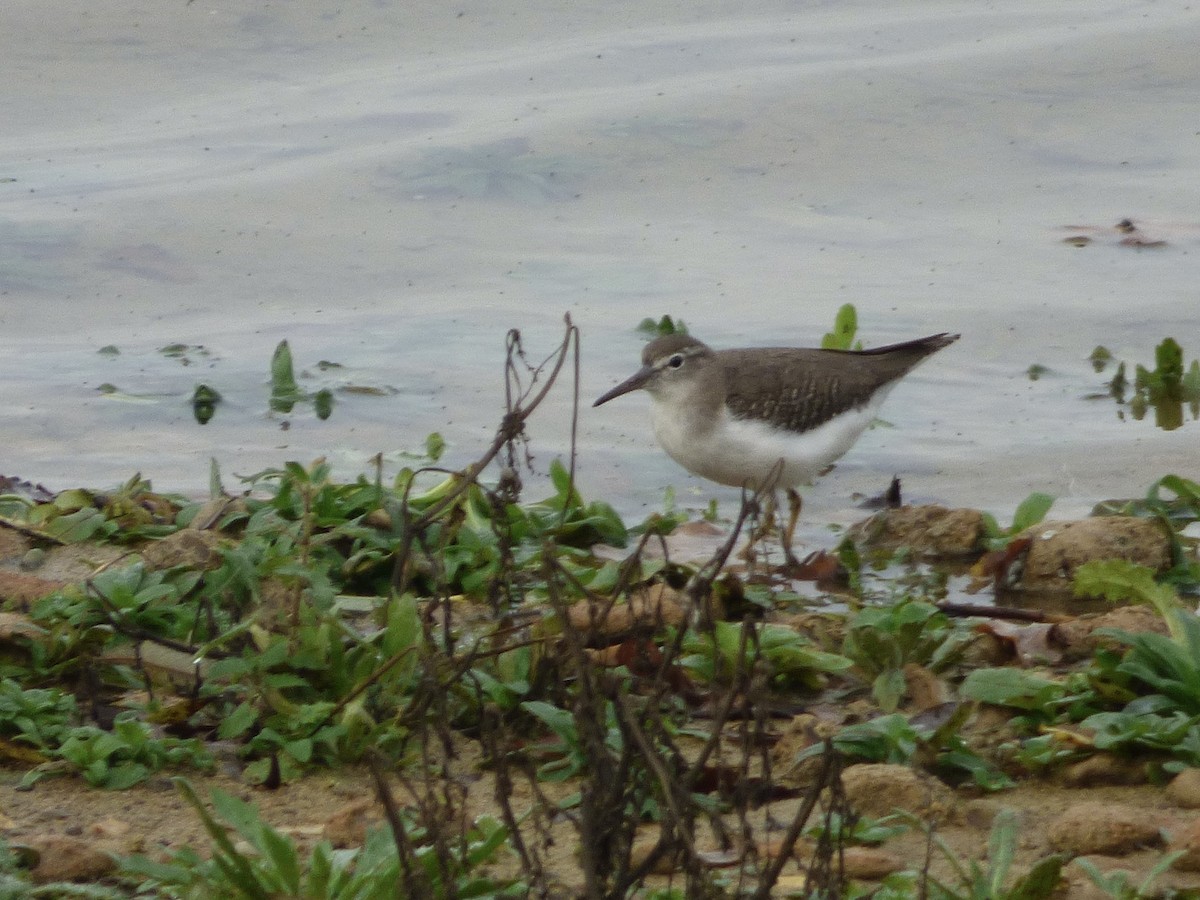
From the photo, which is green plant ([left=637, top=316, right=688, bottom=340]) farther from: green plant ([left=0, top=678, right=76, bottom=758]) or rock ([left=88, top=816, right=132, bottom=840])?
rock ([left=88, top=816, right=132, bottom=840])

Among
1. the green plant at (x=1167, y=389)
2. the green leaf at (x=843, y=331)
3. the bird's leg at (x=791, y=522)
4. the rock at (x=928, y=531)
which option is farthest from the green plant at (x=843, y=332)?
the rock at (x=928, y=531)

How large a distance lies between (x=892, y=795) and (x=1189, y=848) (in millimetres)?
608

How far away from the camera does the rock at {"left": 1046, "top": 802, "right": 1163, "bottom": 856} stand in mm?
3273

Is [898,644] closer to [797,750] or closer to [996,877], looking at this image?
[797,750]

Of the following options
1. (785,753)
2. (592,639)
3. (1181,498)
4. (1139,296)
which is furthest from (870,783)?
(1139,296)

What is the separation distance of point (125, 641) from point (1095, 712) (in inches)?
95.4

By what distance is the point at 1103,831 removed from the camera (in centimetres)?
328

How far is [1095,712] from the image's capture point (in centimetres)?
395

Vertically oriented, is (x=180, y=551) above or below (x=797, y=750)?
above

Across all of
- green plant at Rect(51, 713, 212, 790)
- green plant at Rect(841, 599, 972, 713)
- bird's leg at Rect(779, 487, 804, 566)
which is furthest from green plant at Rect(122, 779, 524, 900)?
bird's leg at Rect(779, 487, 804, 566)

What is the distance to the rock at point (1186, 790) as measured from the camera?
348cm

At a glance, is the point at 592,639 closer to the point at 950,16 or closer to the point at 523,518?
the point at 523,518

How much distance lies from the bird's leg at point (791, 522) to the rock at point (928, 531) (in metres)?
0.28

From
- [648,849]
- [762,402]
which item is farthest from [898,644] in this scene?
[762,402]
